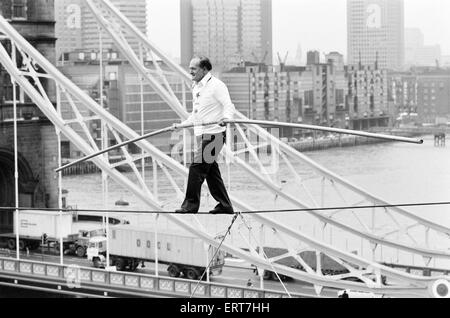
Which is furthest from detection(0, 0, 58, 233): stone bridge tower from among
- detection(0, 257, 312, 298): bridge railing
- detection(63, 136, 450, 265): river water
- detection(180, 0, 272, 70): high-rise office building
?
detection(180, 0, 272, 70): high-rise office building

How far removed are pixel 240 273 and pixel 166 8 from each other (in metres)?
7.89

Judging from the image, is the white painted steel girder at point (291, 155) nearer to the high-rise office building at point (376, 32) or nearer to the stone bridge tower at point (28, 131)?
the stone bridge tower at point (28, 131)

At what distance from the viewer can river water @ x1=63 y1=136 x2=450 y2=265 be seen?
11578 mm

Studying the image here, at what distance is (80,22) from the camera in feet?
55.9

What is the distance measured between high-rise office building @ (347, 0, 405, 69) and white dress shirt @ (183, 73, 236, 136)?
17.5 m

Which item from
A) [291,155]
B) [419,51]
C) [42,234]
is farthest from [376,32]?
[291,155]

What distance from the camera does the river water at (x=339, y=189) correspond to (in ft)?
38.0

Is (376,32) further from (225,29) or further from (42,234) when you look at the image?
(42,234)

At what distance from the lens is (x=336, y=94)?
77.5 feet

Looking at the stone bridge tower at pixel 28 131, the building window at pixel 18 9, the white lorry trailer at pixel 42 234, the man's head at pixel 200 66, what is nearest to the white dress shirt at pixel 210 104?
the man's head at pixel 200 66
